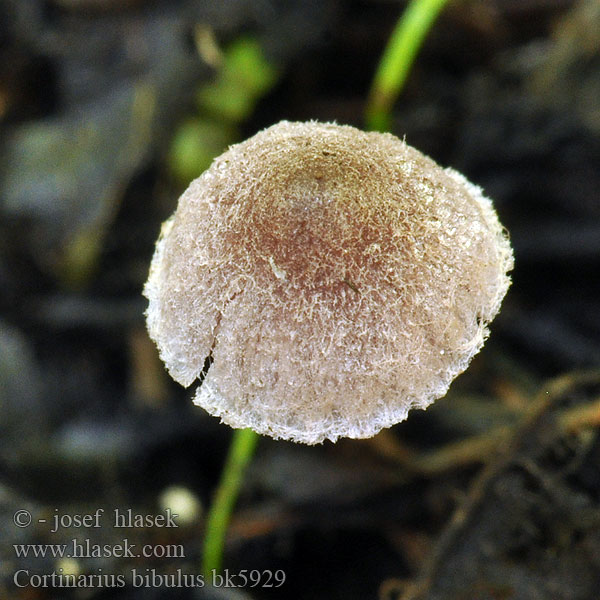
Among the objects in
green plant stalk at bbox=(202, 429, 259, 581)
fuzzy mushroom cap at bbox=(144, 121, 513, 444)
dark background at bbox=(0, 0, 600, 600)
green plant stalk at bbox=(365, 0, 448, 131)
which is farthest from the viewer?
green plant stalk at bbox=(365, 0, 448, 131)

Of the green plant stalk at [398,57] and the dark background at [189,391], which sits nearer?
the dark background at [189,391]

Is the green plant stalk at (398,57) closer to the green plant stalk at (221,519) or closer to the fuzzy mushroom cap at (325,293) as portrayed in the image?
the fuzzy mushroom cap at (325,293)

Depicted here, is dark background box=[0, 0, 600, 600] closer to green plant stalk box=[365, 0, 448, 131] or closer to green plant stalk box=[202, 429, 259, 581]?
green plant stalk box=[202, 429, 259, 581]

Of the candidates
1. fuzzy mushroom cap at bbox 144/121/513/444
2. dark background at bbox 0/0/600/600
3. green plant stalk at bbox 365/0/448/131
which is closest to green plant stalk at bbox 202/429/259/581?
dark background at bbox 0/0/600/600

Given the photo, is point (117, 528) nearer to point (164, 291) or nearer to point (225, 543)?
point (225, 543)

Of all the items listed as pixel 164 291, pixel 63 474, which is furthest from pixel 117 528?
pixel 164 291

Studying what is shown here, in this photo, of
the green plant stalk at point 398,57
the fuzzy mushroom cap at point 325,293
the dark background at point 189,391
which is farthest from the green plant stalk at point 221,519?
the green plant stalk at point 398,57

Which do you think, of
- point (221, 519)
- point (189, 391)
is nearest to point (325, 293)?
point (221, 519)
